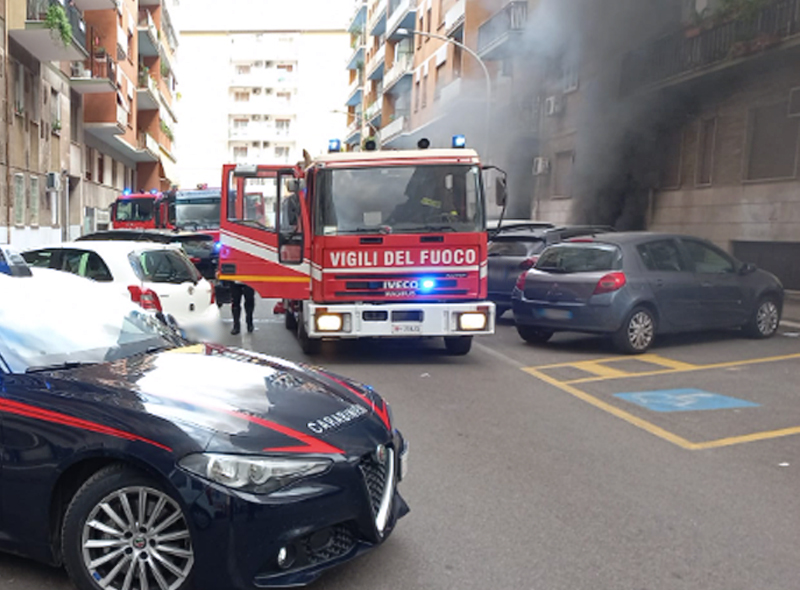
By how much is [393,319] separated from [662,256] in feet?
11.9

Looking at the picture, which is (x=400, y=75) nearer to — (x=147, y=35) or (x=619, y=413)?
(x=147, y=35)

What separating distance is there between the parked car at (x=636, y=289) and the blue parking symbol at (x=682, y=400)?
205 centimetres

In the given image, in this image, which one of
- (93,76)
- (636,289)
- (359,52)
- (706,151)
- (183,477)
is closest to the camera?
(183,477)

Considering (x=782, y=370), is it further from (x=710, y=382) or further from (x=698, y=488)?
(x=698, y=488)

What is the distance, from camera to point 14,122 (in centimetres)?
2131

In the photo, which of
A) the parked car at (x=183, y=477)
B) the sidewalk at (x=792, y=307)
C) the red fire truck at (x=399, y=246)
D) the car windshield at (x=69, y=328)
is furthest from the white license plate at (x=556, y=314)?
the parked car at (x=183, y=477)

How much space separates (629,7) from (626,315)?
583 inches

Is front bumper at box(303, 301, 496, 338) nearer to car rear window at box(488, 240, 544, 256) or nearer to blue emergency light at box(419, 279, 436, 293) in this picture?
blue emergency light at box(419, 279, 436, 293)

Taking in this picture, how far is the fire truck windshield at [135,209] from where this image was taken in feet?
76.5

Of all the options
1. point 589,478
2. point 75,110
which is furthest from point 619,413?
point 75,110

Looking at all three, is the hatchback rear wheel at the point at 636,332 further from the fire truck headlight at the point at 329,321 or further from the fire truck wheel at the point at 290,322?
the fire truck wheel at the point at 290,322

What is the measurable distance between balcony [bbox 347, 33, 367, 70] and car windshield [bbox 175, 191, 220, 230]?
46242 mm

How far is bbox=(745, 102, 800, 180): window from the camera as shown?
16.8 metres

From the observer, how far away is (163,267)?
28.6 feet
